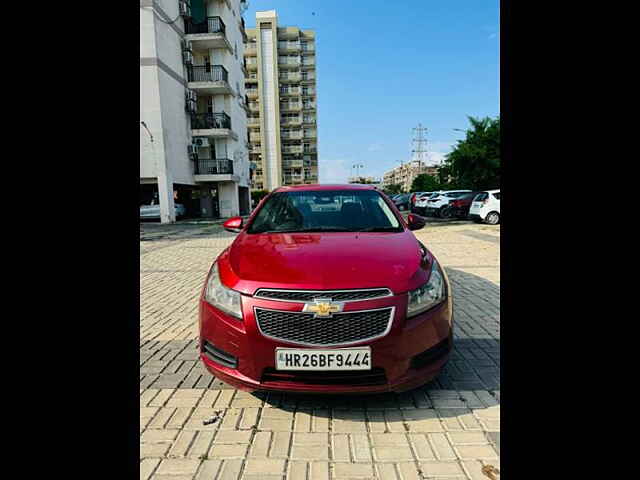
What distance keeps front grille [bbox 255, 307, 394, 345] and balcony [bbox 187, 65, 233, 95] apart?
1013 inches

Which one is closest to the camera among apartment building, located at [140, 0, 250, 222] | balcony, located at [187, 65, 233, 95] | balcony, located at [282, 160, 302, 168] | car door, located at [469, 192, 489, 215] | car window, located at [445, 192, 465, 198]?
car door, located at [469, 192, 489, 215]

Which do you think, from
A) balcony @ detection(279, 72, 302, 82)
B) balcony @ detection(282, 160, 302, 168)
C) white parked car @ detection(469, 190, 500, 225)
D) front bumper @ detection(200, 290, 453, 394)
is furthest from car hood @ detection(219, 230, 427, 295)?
balcony @ detection(279, 72, 302, 82)

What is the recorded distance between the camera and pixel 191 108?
78.0ft

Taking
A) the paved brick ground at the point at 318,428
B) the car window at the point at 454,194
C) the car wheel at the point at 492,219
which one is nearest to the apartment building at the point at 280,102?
the car window at the point at 454,194

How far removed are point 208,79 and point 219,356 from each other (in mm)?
26522

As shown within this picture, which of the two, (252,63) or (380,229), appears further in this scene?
(252,63)

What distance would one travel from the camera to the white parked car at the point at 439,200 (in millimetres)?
19734

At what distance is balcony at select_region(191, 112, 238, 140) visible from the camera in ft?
79.8

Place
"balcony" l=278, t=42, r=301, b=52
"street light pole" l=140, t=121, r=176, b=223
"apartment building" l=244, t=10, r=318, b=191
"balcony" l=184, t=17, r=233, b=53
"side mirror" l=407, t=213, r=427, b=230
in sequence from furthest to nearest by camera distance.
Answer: "balcony" l=278, t=42, r=301, b=52 < "apartment building" l=244, t=10, r=318, b=191 < "balcony" l=184, t=17, r=233, b=53 < "street light pole" l=140, t=121, r=176, b=223 < "side mirror" l=407, t=213, r=427, b=230

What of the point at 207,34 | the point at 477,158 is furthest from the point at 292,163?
the point at 477,158

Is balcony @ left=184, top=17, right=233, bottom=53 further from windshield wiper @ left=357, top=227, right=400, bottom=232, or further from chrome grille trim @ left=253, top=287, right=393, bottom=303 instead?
chrome grille trim @ left=253, top=287, right=393, bottom=303

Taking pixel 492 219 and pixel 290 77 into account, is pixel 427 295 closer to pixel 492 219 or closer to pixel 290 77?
pixel 492 219
